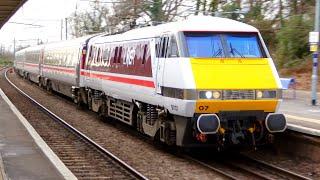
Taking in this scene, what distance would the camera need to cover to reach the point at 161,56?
1223 centimetres

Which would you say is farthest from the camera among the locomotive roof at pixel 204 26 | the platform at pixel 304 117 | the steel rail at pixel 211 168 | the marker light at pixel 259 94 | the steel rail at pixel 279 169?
the platform at pixel 304 117

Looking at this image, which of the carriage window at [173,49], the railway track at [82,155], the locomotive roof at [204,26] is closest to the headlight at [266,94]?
the locomotive roof at [204,26]

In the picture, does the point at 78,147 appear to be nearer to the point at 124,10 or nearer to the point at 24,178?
the point at 24,178

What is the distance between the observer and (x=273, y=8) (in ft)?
125

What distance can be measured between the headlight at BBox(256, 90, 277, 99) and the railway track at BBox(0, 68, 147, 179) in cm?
287

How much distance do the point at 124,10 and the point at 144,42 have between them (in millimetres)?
28086

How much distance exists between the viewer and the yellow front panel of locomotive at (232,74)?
10.9 meters

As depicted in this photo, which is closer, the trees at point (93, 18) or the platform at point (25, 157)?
the platform at point (25, 157)

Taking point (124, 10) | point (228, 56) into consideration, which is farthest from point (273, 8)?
point (228, 56)

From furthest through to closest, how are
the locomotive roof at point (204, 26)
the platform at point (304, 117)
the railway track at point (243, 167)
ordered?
the platform at point (304, 117) → the locomotive roof at point (204, 26) → the railway track at point (243, 167)

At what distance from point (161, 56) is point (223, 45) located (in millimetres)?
1397

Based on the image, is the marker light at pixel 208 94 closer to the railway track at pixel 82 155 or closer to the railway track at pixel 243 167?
the railway track at pixel 243 167

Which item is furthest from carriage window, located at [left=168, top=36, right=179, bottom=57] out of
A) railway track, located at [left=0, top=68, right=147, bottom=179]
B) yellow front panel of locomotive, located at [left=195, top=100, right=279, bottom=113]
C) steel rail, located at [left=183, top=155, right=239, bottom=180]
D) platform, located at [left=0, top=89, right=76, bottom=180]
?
platform, located at [left=0, top=89, right=76, bottom=180]

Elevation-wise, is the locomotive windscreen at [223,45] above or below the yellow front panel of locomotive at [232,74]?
above
